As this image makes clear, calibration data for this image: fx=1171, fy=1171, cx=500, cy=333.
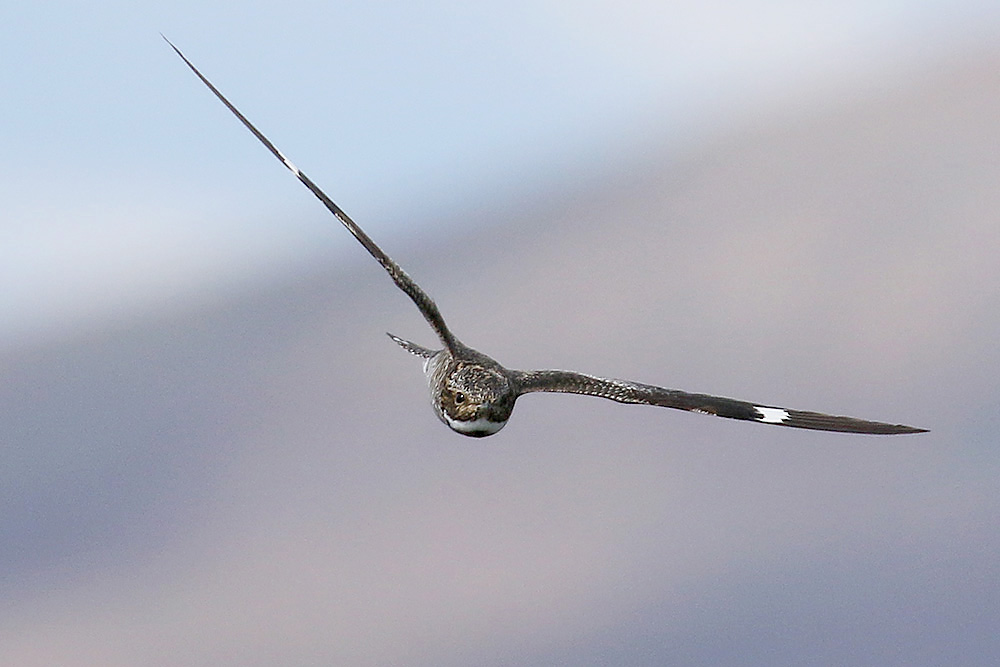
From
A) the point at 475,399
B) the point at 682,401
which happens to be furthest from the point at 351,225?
the point at 682,401

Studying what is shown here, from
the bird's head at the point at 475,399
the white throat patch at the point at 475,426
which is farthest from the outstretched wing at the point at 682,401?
the white throat patch at the point at 475,426

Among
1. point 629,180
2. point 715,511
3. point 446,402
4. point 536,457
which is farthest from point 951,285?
point 446,402

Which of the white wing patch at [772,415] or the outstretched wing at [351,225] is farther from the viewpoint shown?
the white wing patch at [772,415]

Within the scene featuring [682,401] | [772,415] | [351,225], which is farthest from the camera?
[772,415]

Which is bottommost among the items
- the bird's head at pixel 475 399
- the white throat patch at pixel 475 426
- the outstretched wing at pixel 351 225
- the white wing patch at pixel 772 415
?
the white wing patch at pixel 772 415

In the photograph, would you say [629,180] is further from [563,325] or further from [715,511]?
[715,511]

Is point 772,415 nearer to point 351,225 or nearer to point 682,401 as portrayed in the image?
point 682,401

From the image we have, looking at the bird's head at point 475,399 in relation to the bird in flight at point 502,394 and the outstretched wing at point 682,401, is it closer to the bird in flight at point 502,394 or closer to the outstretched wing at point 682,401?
the bird in flight at point 502,394

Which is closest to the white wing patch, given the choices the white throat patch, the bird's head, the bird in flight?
the bird in flight
